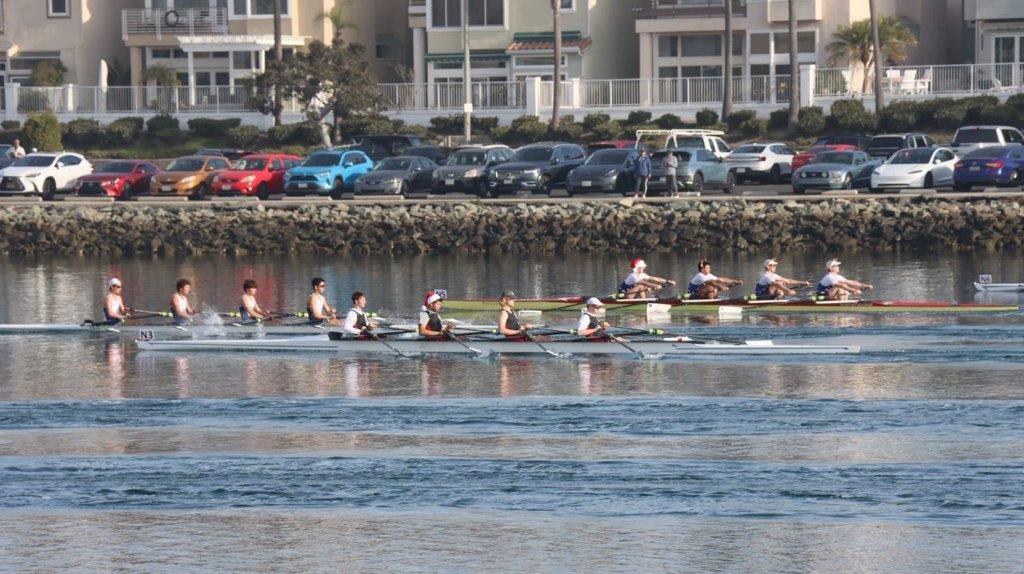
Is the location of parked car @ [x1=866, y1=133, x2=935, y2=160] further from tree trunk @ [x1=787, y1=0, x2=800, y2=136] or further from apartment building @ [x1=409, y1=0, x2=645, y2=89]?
apartment building @ [x1=409, y1=0, x2=645, y2=89]

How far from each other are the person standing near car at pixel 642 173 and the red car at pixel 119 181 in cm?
1561

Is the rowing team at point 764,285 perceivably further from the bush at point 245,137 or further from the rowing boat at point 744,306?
the bush at point 245,137

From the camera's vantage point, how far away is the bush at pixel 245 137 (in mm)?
62000

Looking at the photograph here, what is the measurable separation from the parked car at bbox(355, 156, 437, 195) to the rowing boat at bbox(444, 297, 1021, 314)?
15.3m

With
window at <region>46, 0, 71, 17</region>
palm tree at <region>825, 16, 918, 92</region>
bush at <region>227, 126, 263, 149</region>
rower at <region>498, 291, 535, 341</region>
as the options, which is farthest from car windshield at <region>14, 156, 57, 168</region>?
rower at <region>498, 291, 535, 341</region>

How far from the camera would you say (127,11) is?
6988 centimetres

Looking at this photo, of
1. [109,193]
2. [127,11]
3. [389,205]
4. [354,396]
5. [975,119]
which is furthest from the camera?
[127,11]

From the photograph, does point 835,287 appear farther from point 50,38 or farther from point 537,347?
point 50,38

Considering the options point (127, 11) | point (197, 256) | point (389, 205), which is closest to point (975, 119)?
point (389, 205)

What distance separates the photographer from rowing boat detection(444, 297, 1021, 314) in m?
30.9

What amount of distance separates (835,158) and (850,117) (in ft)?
29.2

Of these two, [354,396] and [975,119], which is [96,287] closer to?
[354,396]

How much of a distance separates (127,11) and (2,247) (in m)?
23.5

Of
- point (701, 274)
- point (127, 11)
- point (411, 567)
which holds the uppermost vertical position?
point (127, 11)
